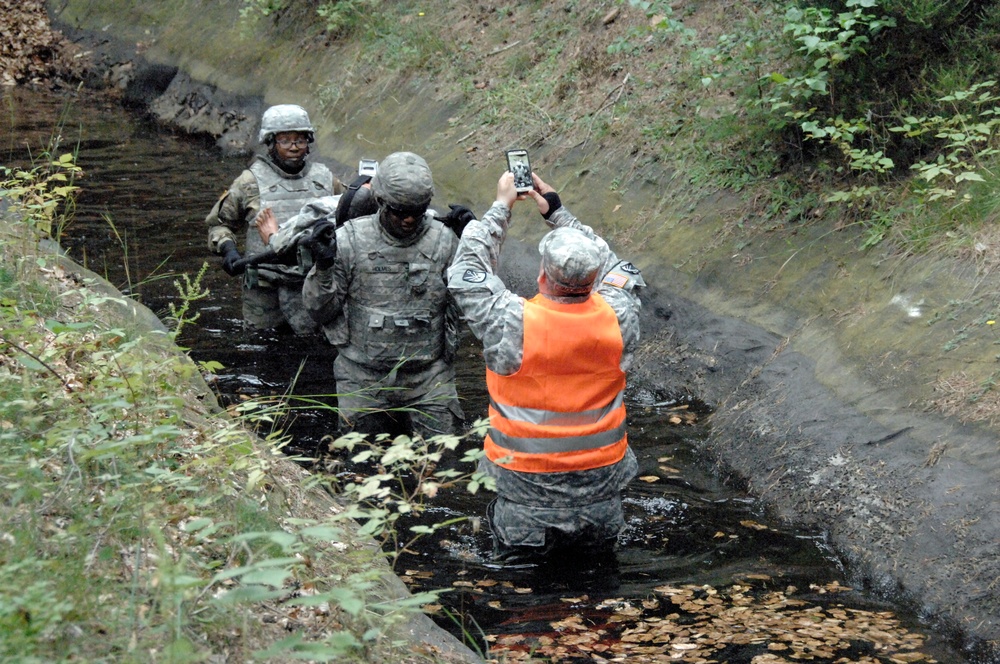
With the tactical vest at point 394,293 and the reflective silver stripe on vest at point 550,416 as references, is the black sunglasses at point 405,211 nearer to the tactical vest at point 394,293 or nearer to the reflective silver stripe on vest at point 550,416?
the tactical vest at point 394,293

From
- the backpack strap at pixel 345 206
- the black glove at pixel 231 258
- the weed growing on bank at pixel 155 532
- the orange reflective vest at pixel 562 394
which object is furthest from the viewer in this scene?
the black glove at pixel 231 258


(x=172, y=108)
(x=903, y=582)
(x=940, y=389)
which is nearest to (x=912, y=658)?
(x=903, y=582)

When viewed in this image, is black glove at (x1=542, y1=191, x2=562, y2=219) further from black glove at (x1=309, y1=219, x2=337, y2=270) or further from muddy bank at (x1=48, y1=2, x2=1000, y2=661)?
muddy bank at (x1=48, y1=2, x2=1000, y2=661)

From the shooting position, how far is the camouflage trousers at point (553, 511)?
5766mm

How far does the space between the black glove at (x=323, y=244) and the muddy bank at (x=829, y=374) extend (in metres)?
2.97

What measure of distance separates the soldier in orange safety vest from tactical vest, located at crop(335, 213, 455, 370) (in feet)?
3.13

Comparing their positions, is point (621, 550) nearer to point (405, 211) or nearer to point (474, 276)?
point (474, 276)

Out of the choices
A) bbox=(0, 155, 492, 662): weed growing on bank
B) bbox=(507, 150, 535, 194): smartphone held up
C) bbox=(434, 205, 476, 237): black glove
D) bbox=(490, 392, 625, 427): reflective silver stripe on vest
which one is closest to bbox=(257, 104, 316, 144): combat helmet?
bbox=(434, 205, 476, 237): black glove

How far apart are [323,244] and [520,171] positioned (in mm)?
1313

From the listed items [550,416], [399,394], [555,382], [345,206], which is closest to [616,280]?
[555,382]

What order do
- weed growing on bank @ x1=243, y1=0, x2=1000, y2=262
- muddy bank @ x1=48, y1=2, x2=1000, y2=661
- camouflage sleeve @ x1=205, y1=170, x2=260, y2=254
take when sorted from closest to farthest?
muddy bank @ x1=48, y1=2, x2=1000, y2=661 < weed growing on bank @ x1=243, y1=0, x2=1000, y2=262 < camouflage sleeve @ x1=205, y1=170, x2=260, y2=254

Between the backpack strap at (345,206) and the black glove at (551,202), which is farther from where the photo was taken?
the backpack strap at (345,206)

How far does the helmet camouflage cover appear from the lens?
21.3 ft

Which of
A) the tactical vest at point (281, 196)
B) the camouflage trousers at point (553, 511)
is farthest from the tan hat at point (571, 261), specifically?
the tactical vest at point (281, 196)
